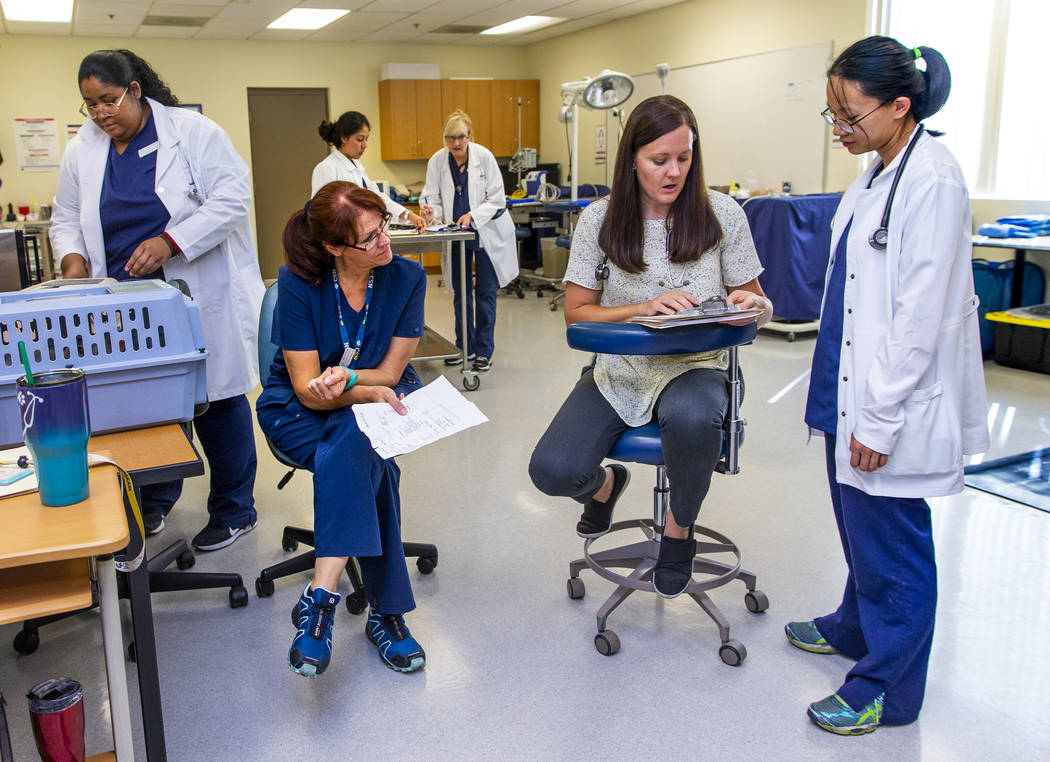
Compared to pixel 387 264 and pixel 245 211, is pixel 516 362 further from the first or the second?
pixel 387 264

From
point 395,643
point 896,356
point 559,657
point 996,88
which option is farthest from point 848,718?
point 996,88

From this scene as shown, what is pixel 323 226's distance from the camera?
2.06 metres

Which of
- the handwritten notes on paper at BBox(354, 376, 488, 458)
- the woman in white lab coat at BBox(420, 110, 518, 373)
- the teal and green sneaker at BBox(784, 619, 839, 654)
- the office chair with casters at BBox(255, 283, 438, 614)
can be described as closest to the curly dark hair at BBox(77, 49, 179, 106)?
the office chair with casters at BBox(255, 283, 438, 614)

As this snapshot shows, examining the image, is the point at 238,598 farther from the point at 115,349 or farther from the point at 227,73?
the point at 227,73

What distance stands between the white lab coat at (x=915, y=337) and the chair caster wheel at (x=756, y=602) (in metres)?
0.66

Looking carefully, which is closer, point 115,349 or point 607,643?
point 115,349

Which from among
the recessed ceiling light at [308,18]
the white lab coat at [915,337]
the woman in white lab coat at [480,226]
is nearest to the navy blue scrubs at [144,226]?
the white lab coat at [915,337]

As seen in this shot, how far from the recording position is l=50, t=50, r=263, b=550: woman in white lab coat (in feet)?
8.03

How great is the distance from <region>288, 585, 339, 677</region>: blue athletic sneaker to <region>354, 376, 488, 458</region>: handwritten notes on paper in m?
0.34

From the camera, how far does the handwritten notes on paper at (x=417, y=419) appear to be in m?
1.93

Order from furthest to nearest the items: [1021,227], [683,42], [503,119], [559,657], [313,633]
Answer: [503,119] < [683,42] < [1021,227] < [559,657] < [313,633]

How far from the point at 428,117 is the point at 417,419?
8.23m

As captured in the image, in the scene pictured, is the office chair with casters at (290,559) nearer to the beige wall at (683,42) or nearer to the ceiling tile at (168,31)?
the beige wall at (683,42)

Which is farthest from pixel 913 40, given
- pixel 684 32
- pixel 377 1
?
pixel 377 1
